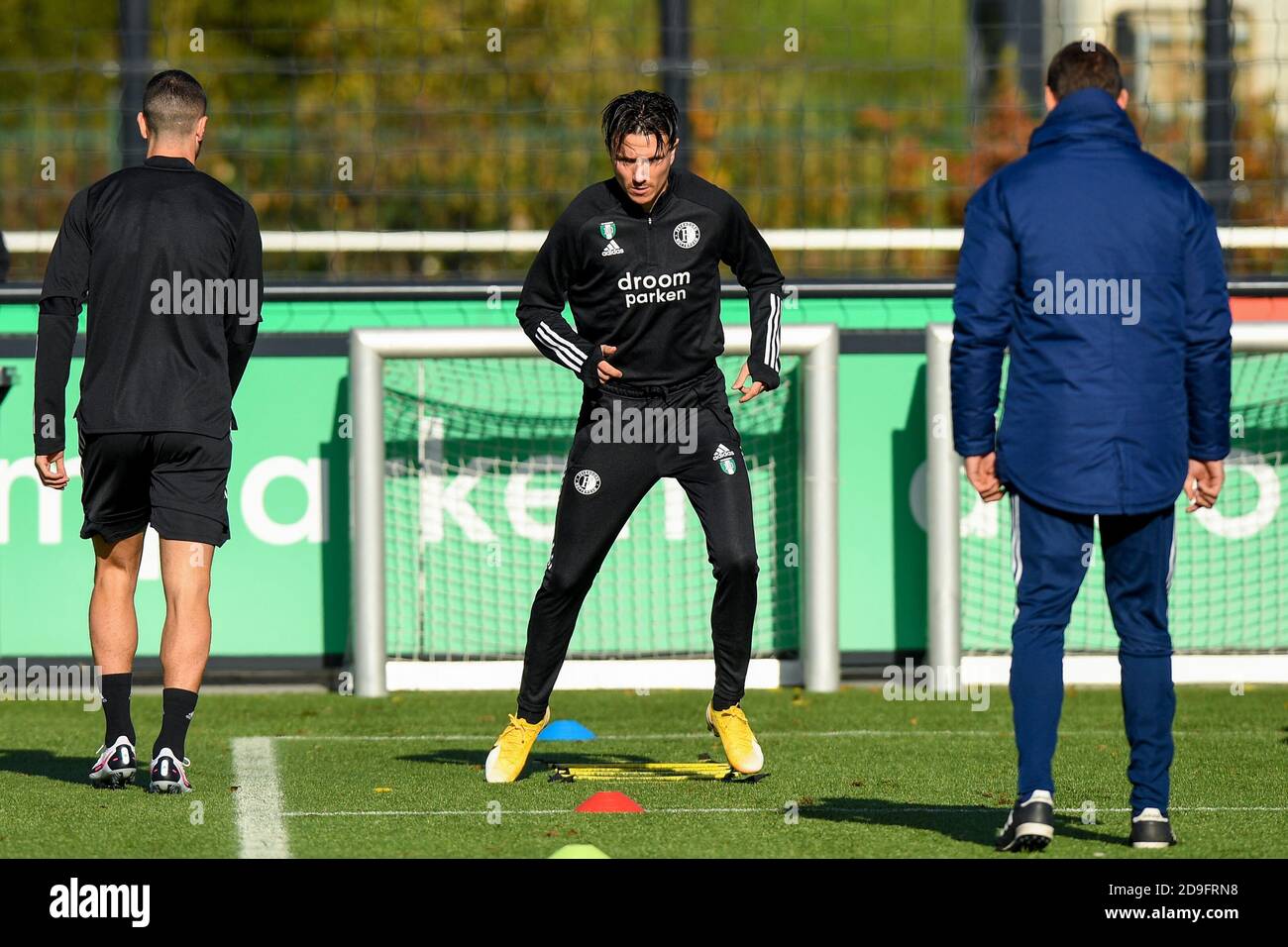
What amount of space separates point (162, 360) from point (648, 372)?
4.73ft

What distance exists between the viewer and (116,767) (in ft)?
21.1

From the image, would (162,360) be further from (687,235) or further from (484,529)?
(484,529)

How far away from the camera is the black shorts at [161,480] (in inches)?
247

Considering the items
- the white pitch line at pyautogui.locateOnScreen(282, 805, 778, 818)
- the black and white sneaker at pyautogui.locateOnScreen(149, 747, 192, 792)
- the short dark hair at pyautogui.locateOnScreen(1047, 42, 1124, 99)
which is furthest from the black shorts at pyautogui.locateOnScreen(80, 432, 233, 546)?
the short dark hair at pyautogui.locateOnScreen(1047, 42, 1124, 99)

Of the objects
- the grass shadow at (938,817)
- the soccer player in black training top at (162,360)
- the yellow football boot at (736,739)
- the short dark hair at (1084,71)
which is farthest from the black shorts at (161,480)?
the short dark hair at (1084,71)

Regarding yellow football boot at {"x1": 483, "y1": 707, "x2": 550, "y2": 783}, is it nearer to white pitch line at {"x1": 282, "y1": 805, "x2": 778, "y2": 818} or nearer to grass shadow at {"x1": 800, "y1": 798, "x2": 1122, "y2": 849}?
white pitch line at {"x1": 282, "y1": 805, "x2": 778, "y2": 818}

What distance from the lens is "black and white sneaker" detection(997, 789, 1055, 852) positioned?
5117 mm

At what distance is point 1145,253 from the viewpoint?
202 inches

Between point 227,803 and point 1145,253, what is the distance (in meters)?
2.99

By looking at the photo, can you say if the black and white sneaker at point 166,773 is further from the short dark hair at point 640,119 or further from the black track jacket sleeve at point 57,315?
the short dark hair at point 640,119

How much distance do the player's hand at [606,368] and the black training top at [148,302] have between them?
1.04 metres
